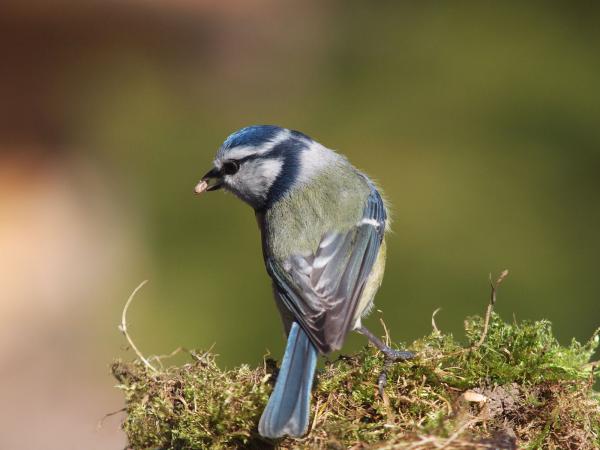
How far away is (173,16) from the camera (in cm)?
741

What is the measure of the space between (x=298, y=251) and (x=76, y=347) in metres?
3.65

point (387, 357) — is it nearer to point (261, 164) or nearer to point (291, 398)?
point (291, 398)

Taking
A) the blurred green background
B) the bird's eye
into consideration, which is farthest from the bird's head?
the blurred green background

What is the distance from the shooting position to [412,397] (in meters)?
2.03

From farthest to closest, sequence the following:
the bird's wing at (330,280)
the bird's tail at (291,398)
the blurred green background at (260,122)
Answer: the blurred green background at (260,122)
the bird's wing at (330,280)
the bird's tail at (291,398)

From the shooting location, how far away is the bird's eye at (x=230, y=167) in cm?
307

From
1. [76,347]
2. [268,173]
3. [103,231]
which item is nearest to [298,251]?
[268,173]

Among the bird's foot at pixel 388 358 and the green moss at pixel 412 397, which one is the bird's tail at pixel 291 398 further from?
the bird's foot at pixel 388 358

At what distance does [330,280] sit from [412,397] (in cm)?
64

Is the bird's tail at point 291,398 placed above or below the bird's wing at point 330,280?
below

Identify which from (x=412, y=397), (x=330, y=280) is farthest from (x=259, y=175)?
(x=412, y=397)

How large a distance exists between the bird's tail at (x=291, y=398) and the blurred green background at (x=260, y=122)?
2.67 meters

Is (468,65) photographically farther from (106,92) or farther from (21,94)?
(21,94)

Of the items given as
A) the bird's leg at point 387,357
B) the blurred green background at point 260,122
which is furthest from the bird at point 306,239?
the blurred green background at point 260,122
